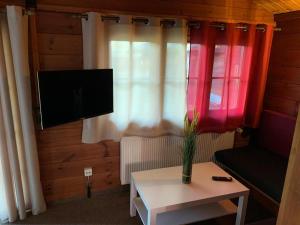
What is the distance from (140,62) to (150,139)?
83 centimetres

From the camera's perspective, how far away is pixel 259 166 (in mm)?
2525

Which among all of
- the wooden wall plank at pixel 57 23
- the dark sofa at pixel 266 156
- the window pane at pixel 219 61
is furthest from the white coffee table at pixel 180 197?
the wooden wall plank at pixel 57 23

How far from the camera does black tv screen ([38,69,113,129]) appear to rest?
1888 millimetres

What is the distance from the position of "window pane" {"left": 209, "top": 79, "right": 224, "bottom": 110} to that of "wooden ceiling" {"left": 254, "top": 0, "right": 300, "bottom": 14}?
981 millimetres

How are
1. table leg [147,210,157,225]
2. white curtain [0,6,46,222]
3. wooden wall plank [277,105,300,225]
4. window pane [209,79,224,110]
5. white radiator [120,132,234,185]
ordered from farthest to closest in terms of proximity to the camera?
window pane [209,79,224,110], white radiator [120,132,234,185], white curtain [0,6,46,222], table leg [147,210,157,225], wooden wall plank [277,105,300,225]

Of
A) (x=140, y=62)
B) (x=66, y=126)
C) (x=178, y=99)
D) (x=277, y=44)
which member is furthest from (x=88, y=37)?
(x=277, y=44)

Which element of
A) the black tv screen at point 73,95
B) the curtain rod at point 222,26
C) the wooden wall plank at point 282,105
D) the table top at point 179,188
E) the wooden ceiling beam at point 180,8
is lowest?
the table top at point 179,188

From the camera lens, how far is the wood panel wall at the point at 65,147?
2.17 metres

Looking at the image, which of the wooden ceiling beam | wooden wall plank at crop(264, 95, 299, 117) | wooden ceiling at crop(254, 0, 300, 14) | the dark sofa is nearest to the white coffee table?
the dark sofa

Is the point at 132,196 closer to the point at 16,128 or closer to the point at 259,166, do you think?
the point at 16,128

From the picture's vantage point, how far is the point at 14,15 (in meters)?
1.87

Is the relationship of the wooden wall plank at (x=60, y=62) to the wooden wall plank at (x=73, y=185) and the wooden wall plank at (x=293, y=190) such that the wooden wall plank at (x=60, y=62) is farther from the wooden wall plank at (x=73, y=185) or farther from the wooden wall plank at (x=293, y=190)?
the wooden wall plank at (x=293, y=190)

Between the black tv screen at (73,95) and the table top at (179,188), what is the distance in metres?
0.75

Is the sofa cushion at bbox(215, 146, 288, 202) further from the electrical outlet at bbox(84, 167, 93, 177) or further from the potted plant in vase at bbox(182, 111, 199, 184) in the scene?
the electrical outlet at bbox(84, 167, 93, 177)
